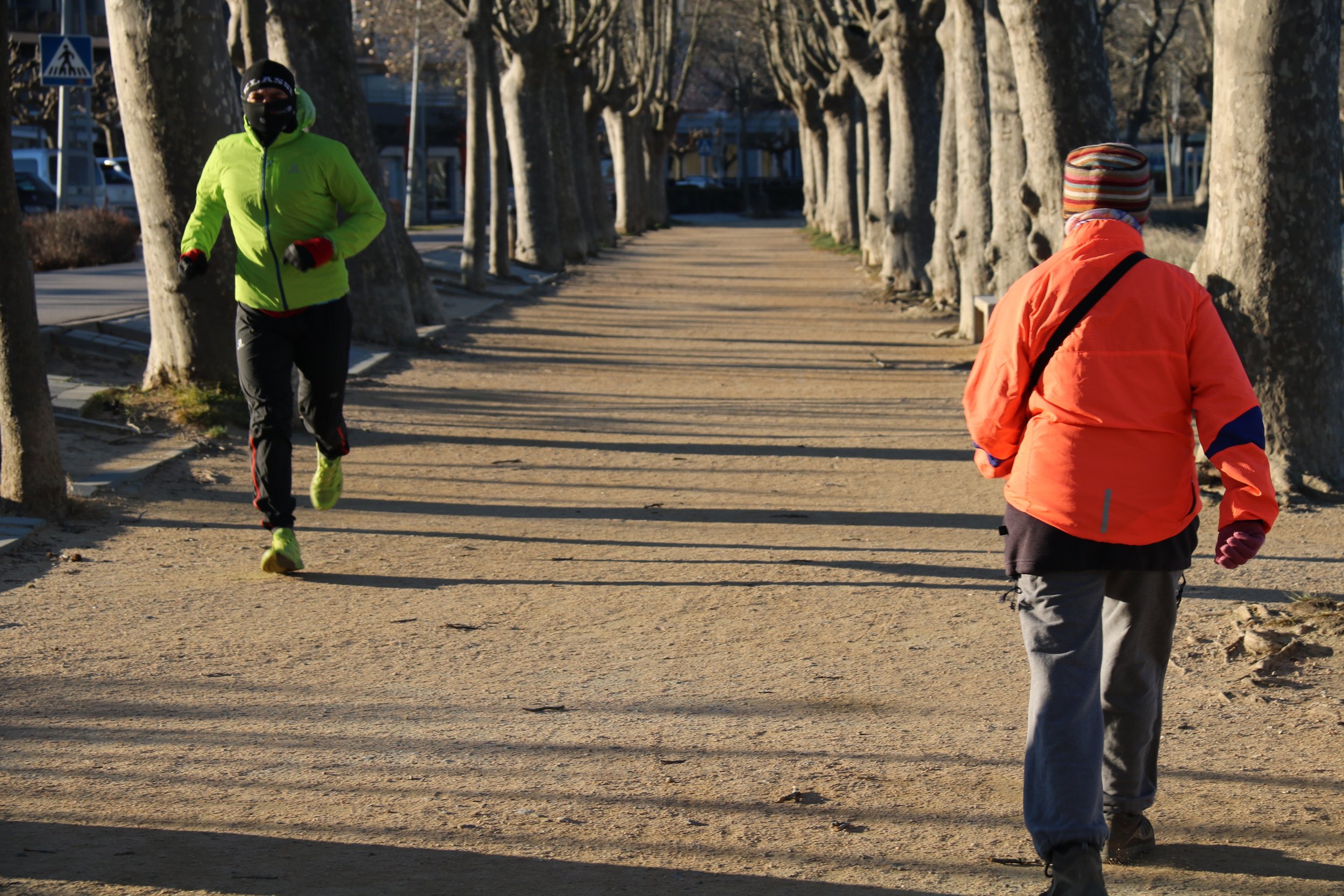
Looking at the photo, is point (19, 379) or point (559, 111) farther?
point (559, 111)

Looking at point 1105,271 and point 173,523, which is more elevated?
point 1105,271

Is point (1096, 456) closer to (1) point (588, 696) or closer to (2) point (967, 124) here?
(1) point (588, 696)

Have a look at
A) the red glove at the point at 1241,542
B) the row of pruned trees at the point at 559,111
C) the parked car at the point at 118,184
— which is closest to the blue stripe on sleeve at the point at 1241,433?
the red glove at the point at 1241,542

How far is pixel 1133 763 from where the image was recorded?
133 inches

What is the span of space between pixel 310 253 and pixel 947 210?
13.3 m

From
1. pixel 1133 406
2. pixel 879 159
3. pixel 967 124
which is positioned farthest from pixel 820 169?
pixel 1133 406

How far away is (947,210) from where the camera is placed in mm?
17922

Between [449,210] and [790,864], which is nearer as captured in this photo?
[790,864]

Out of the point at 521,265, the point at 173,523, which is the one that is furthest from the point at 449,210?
the point at 173,523

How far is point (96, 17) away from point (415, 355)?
37783mm

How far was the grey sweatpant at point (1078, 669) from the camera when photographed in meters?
3.10

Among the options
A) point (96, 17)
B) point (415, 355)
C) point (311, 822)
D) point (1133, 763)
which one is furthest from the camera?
point (96, 17)

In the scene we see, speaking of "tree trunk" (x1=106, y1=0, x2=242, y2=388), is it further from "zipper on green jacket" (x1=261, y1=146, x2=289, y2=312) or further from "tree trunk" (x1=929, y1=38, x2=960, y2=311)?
"tree trunk" (x1=929, y1=38, x2=960, y2=311)

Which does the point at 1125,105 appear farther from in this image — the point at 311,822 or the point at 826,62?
the point at 311,822
